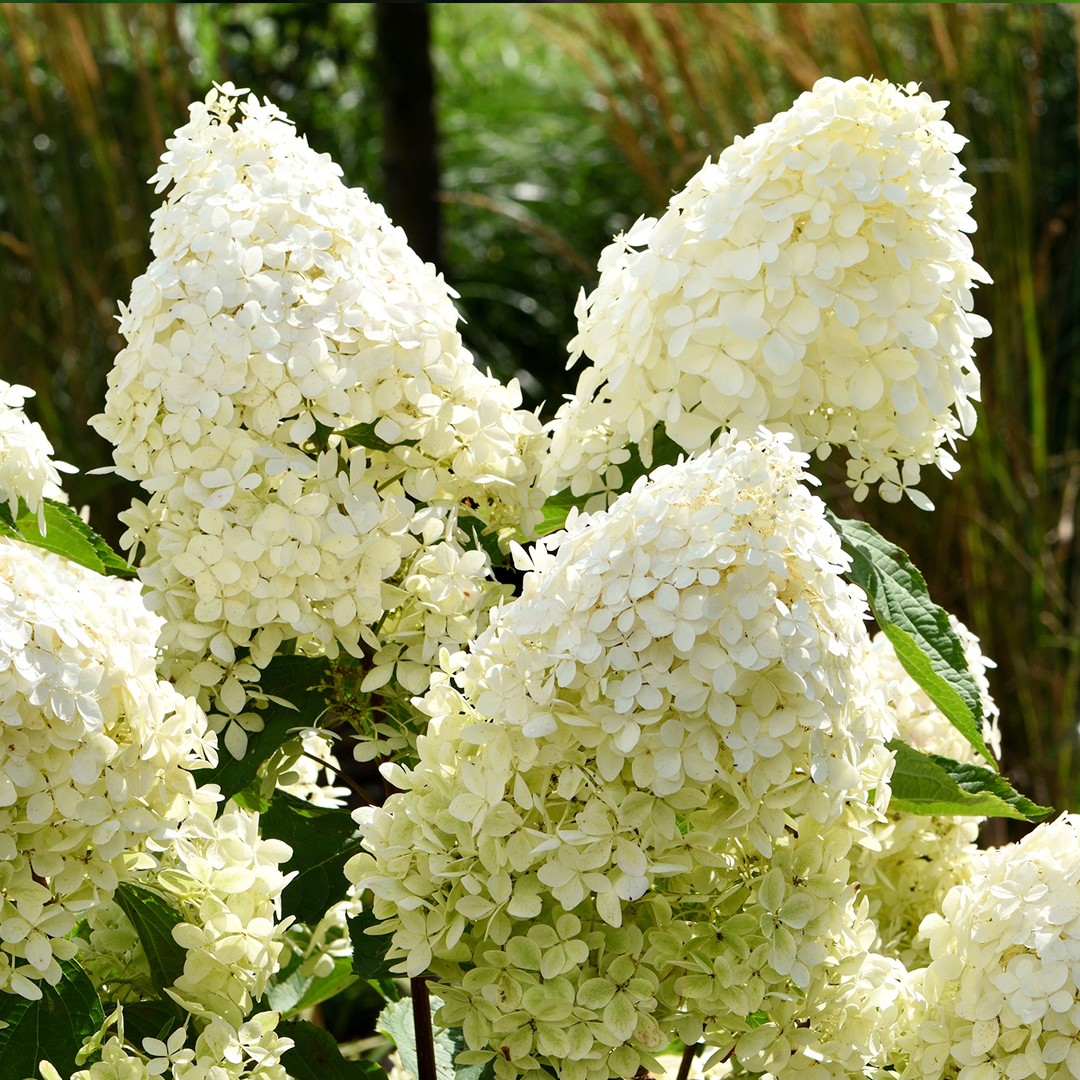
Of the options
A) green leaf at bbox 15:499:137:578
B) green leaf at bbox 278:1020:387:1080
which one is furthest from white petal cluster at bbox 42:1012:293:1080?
green leaf at bbox 15:499:137:578

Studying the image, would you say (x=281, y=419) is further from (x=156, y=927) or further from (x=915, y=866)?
(x=915, y=866)

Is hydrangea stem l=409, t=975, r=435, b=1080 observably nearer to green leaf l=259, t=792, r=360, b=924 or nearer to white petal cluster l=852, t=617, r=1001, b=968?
green leaf l=259, t=792, r=360, b=924

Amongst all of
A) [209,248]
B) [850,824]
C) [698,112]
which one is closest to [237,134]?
[209,248]

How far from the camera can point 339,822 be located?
34.6 inches

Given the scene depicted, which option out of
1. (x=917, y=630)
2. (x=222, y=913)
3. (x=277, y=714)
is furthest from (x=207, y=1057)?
(x=917, y=630)

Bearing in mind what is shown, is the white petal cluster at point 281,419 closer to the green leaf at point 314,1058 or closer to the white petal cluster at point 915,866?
the green leaf at point 314,1058

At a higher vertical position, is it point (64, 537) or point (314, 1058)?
point (64, 537)

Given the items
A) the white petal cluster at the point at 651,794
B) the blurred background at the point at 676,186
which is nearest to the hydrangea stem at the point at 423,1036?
the white petal cluster at the point at 651,794

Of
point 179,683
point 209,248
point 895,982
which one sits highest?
point 209,248

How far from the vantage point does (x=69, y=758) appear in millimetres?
652

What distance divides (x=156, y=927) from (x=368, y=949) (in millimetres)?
114

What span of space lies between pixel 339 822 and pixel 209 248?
0.34 metres

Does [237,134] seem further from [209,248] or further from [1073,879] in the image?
[1073,879]

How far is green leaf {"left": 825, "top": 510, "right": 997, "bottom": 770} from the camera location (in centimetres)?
80
